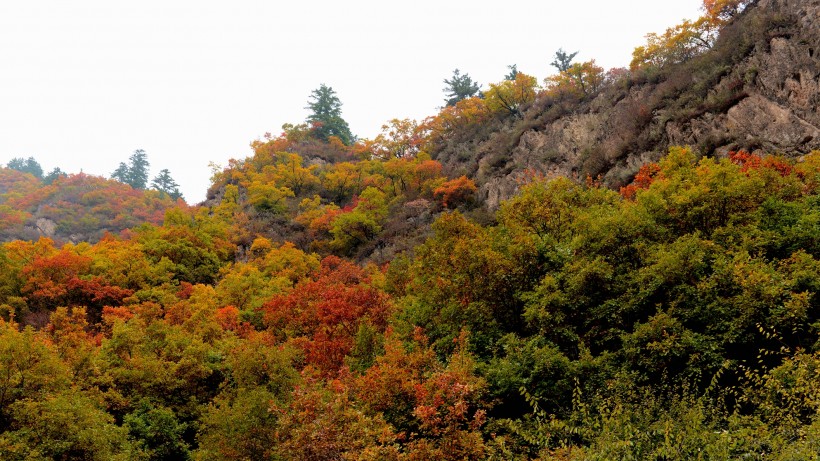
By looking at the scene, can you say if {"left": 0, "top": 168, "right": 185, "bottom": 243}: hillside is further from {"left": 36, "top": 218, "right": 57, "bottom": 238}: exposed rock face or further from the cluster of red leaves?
the cluster of red leaves

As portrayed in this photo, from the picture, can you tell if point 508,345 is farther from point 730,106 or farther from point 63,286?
point 63,286

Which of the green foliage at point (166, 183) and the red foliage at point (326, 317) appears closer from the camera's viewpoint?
the red foliage at point (326, 317)

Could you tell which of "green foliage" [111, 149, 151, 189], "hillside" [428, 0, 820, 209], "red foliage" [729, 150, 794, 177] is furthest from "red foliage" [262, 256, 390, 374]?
"green foliage" [111, 149, 151, 189]

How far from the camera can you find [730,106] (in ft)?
90.3

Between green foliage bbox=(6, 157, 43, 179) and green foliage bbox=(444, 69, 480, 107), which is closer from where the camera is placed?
green foliage bbox=(444, 69, 480, 107)

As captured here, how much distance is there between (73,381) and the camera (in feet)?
52.7

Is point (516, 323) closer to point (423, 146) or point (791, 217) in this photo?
point (791, 217)

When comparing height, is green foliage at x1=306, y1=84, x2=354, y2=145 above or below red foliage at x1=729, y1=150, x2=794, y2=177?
above

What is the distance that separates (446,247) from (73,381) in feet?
45.5

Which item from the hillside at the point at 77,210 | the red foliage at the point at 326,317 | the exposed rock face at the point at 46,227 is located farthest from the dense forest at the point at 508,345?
the exposed rock face at the point at 46,227

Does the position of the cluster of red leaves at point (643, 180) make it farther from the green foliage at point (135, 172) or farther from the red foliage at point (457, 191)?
the green foliage at point (135, 172)

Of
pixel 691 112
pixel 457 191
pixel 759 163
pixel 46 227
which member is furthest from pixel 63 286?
pixel 46 227

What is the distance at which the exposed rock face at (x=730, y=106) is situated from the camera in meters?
24.9

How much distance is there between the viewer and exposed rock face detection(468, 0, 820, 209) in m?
24.9
